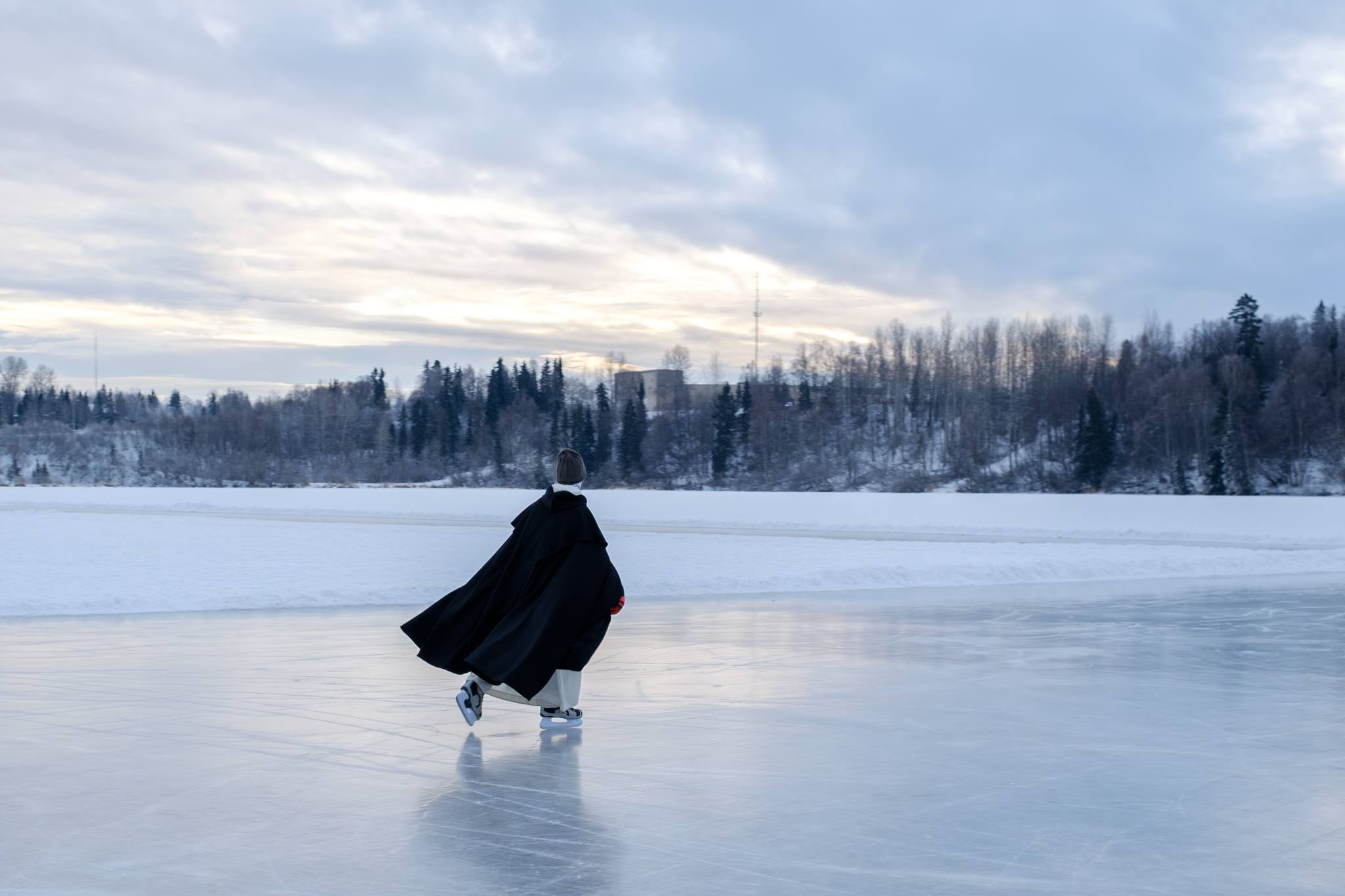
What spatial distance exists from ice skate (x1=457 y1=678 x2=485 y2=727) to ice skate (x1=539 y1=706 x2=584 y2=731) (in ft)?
1.27

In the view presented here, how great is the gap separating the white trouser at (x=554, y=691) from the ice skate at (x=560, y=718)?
0.08 ft

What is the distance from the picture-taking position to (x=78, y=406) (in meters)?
177

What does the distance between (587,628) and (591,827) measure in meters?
2.18

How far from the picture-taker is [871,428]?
4360 inches

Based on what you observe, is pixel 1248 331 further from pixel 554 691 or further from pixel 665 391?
pixel 554 691

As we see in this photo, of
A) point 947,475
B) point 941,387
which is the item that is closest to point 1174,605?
point 947,475

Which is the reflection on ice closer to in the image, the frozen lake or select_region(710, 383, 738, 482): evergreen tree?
the frozen lake

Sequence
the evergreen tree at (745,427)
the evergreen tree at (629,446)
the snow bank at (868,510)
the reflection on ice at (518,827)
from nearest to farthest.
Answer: the reflection on ice at (518,827) < the snow bank at (868,510) < the evergreen tree at (745,427) < the evergreen tree at (629,446)

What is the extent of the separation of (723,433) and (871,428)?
46.9ft

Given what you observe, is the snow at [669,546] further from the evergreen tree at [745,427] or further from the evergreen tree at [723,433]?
the evergreen tree at [745,427]

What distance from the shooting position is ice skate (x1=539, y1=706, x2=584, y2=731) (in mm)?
7102

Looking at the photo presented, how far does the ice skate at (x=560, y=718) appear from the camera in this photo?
710cm

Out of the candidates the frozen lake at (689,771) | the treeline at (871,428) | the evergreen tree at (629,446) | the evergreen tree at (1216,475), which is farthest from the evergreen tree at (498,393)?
the frozen lake at (689,771)

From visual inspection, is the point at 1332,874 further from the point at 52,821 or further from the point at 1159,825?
the point at 52,821
